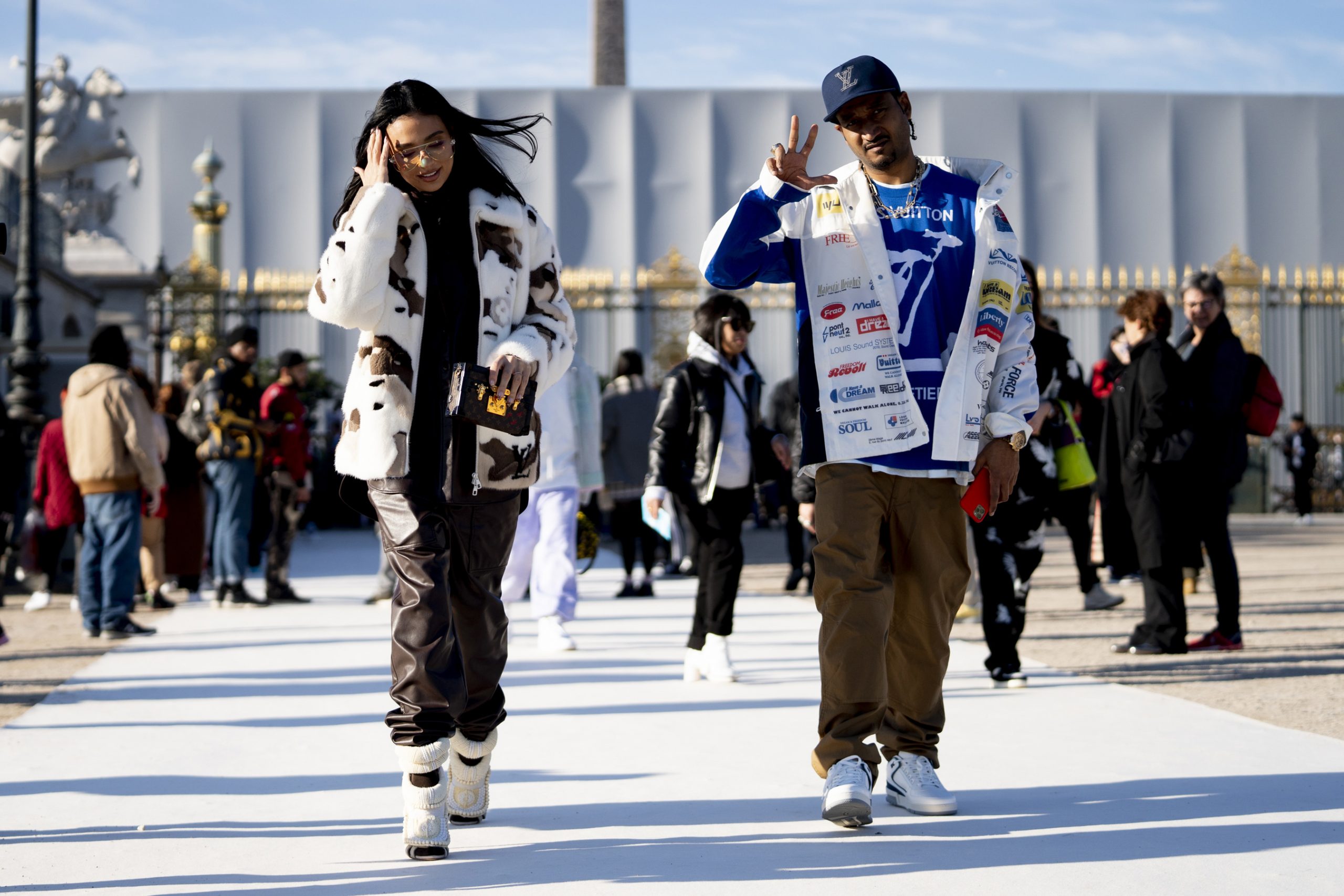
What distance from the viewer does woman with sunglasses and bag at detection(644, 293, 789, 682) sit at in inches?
259

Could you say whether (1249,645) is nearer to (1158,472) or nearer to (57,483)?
(1158,472)

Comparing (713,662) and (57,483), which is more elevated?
→ (57,483)

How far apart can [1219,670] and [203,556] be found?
24.9 ft

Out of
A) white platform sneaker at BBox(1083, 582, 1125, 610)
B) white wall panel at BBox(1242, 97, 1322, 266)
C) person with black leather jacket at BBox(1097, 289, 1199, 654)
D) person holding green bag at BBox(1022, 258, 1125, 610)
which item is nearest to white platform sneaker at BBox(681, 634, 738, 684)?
person holding green bag at BBox(1022, 258, 1125, 610)

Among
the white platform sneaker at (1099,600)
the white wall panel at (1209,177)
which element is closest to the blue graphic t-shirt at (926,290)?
the white platform sneaker at (1099,600)

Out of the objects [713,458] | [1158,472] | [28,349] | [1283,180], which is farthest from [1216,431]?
[1283,180]

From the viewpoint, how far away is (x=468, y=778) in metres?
3.88

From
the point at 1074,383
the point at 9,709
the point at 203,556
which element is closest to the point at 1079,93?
the point at 203,556

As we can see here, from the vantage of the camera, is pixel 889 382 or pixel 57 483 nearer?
pixel 889 382

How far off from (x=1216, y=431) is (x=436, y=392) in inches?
190

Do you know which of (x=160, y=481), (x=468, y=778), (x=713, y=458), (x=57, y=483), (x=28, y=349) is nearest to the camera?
(x=468, y=778)

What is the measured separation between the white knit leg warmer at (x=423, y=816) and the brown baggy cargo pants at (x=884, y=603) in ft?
3.10

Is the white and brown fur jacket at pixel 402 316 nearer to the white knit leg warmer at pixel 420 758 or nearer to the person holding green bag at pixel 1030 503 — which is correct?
the white knit leg warmer at pixel 420 758

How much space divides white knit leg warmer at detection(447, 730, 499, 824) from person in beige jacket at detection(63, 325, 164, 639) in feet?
17.4
